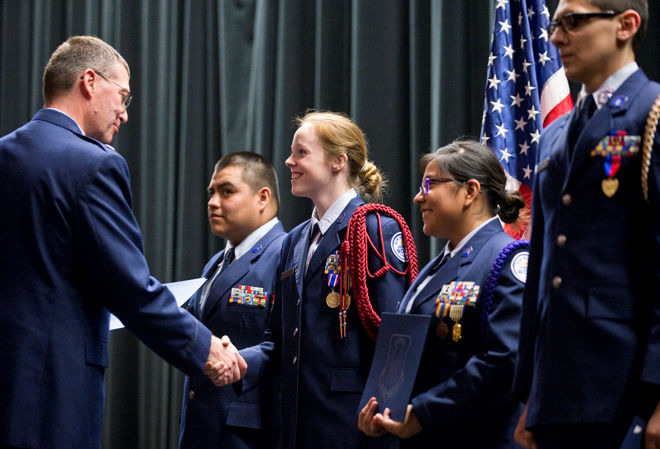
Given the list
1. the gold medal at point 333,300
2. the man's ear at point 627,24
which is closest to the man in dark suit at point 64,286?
the gold medal at point 333,300

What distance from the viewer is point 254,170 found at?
10.9 feet

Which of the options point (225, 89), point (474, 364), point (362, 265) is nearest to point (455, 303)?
point (474, 364)

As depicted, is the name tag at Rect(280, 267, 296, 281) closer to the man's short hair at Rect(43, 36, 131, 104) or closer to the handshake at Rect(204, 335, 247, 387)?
the handshake at Rect(204, 335, 247, 387)

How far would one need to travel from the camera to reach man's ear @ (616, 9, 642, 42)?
5.09ft

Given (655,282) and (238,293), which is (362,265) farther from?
(655,282)

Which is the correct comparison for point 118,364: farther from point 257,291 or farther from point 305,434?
point 305,434

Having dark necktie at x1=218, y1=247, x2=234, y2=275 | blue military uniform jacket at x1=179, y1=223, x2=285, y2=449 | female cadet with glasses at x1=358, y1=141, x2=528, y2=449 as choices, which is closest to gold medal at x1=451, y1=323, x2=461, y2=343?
female cadet with glasses at x1=358, y1=141, x2=528, y2=449

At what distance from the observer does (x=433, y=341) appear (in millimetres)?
2035

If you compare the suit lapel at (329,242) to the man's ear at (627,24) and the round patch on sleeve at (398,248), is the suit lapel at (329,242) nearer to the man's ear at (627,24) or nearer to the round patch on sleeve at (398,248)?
the round patch on sleeve at (398,248)

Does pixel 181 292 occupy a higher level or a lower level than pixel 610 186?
lower

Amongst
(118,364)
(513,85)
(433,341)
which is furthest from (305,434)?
(118,364)

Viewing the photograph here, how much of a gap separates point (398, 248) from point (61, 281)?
3.22ft

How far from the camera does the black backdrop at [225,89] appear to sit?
394cm

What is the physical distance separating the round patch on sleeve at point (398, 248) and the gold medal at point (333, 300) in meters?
0.22
